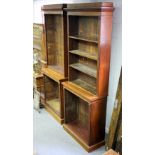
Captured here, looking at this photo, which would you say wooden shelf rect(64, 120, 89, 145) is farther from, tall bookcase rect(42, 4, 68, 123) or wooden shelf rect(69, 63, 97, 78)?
wooden shelf rect(69, 63, 97, 78)

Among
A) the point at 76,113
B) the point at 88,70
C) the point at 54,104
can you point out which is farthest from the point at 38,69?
the point at 88,70

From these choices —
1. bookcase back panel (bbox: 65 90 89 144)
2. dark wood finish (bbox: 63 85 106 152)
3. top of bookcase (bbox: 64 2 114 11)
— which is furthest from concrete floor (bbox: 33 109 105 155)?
top of bookcase (bbox: 64 2 114 11)

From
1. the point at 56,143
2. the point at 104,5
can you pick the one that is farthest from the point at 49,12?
the point at 56,143

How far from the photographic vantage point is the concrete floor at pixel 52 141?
9.47 ft

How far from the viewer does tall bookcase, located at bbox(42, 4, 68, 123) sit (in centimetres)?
359

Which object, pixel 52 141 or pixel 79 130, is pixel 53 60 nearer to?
pixel 79 130

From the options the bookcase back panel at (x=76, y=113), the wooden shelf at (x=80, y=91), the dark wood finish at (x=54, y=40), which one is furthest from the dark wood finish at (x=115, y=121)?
the dark wood finish at (x=54, y=40)

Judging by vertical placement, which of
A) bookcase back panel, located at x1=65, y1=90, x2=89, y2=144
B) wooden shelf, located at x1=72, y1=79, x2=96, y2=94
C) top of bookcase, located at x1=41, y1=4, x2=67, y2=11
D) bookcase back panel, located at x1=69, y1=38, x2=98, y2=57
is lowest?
bookcase back panel, located at x1=65, y1=90, x2=89, y2=144

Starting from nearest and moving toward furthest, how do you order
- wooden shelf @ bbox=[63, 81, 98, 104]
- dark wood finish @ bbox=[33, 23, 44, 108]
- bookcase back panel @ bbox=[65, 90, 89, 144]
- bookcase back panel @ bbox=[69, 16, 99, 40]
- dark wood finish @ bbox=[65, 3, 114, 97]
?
dark wood finish @ bbox=[65, 3, 114, 97], wooden shelf @ bbox=[63, 81, 98, 104], bookcase back panel @ bbox=[69, 16, 99, 40], bookcase back panel @ bbox=[65, 90, 89, 144], dark wood finish @ bbox=[33, 23, 44, 108]

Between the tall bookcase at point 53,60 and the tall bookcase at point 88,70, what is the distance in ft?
0.82

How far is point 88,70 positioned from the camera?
9.78ft

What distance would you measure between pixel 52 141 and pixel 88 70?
1.26m

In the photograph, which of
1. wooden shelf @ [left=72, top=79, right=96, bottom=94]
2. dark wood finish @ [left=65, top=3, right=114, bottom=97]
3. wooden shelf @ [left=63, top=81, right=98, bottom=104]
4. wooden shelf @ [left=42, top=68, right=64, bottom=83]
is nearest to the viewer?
dark wood finish @ [left=65, top=3, right=114, bottom=97]
